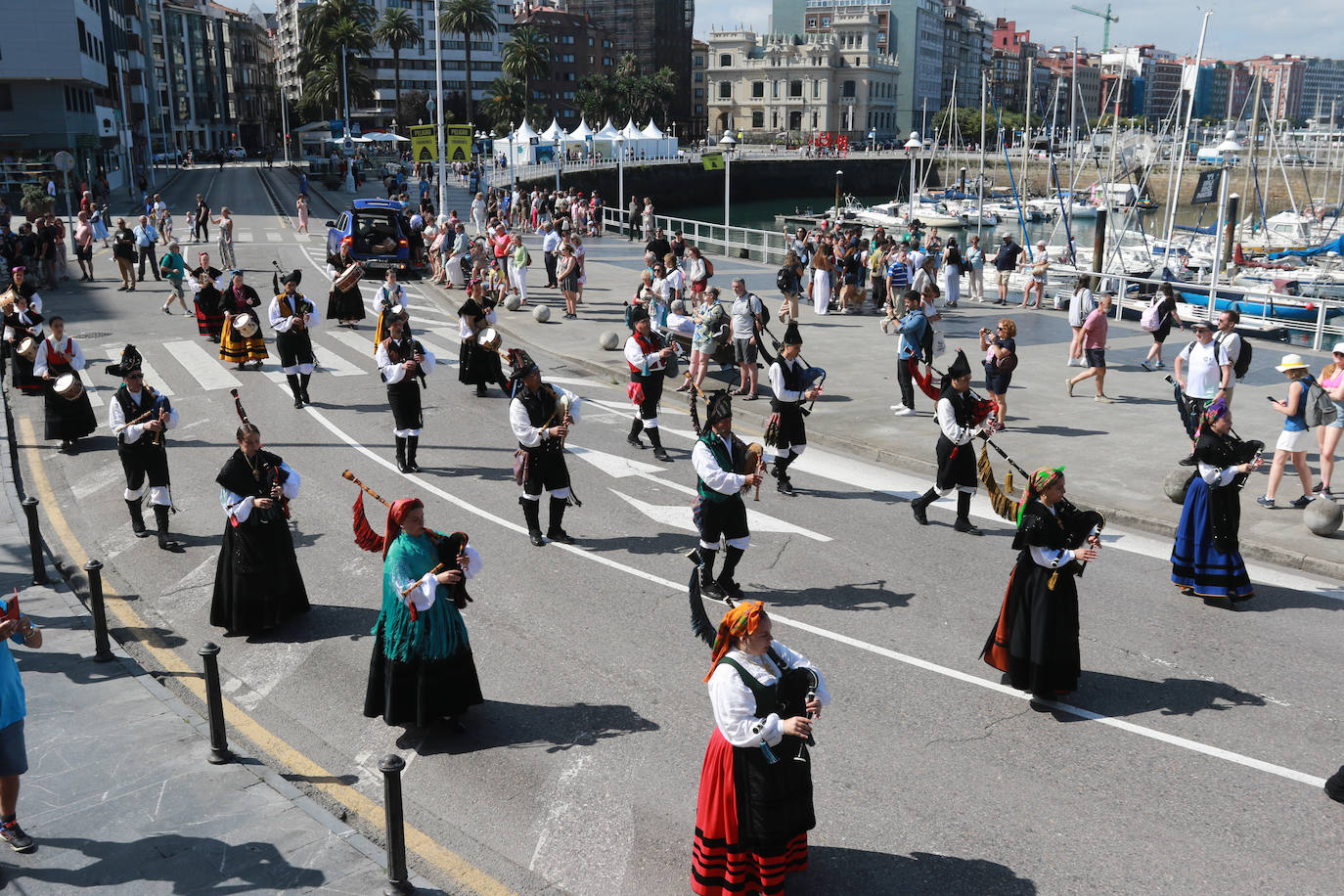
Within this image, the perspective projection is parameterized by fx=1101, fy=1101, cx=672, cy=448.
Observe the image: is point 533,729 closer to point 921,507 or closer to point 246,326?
point 921,507

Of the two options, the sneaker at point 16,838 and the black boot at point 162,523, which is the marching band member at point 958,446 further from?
the sneaker at point 16,838

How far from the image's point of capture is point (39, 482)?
13961mm

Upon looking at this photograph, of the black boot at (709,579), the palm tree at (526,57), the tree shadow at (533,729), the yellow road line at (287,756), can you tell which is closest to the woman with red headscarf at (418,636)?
the tree shadow at (533,729)

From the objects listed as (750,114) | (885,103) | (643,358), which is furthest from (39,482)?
(885,103)

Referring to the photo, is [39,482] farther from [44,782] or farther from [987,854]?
[987,854]

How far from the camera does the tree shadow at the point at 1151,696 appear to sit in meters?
8.02

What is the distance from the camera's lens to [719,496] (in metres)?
9.66

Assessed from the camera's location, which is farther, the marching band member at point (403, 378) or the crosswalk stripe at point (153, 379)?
the crosswalk stripe at point (153, 379)

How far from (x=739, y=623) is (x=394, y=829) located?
2.14 m

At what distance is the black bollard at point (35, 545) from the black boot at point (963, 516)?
30.4 feet

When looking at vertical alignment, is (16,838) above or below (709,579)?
below

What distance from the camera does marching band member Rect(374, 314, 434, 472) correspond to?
1345 centimetres

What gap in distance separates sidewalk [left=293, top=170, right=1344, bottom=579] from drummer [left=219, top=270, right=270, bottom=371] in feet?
18.1

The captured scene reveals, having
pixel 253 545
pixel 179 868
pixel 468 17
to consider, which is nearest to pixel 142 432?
pixel 253 545
